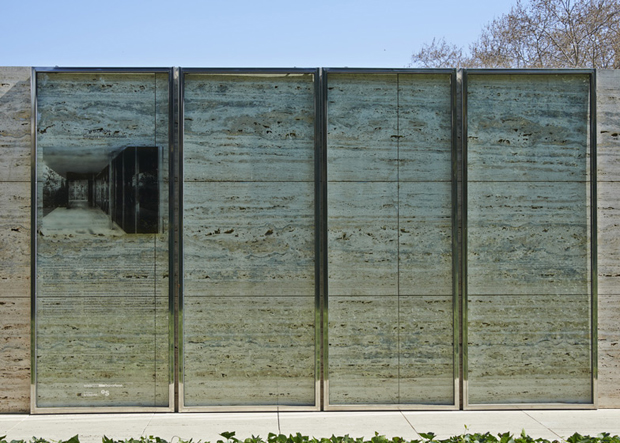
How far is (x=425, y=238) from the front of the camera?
7062 mm

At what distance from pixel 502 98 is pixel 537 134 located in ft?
2.05

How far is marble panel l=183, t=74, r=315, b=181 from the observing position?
22.7ft

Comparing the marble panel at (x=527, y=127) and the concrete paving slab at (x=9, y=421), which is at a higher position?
the marble panel at (x=527, y=127)

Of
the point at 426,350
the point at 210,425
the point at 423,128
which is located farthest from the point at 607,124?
the point at 210,425

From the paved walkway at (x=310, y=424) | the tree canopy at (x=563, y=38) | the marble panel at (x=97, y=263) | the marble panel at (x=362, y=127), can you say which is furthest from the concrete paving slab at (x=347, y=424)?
the tree canopy at (x=563, y=38)

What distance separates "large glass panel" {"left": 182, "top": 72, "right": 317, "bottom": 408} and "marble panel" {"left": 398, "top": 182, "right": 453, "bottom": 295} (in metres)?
1.14

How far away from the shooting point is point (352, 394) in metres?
7.03

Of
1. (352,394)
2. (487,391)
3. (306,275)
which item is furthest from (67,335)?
(487,391)

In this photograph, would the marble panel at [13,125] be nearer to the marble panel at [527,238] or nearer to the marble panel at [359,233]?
the marble panel at [359,233]

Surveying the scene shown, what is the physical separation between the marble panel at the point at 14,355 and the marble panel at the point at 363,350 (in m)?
3.66

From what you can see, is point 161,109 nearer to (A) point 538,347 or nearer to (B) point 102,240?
(B) point 102,240

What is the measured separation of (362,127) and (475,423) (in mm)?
3723

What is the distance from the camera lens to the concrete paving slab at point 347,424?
6234 millimetres

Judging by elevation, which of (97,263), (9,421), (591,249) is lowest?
(9,421)
